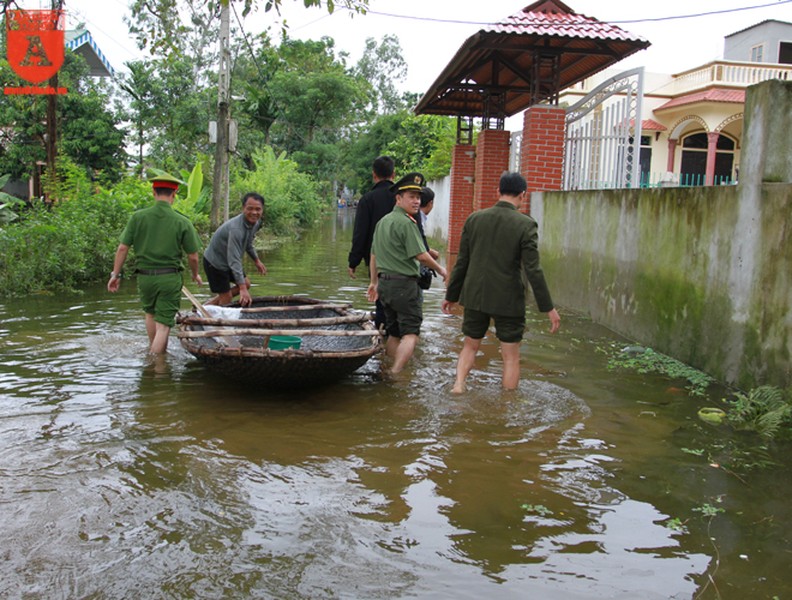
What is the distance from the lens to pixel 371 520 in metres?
3.68

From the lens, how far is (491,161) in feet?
51.4

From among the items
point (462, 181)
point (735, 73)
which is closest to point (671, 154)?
point (735, 73)

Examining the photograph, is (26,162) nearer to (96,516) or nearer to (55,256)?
(55,256)

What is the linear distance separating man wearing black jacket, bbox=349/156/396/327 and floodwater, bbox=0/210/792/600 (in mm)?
1290

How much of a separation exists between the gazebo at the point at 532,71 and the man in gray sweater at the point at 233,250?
4800mm

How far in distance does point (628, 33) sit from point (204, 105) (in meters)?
24.6

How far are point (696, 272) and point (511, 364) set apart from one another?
2275 mm

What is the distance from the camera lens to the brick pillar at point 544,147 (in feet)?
36.9

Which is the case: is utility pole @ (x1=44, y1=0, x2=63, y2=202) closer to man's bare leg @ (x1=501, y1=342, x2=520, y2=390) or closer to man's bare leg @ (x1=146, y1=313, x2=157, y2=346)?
man's bare leg @ (x1=146, y1=313, x2=157, y2=346)

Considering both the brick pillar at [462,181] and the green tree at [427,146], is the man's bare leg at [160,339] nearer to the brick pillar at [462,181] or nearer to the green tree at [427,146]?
the brick pillar at [462,181]

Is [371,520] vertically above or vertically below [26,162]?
below

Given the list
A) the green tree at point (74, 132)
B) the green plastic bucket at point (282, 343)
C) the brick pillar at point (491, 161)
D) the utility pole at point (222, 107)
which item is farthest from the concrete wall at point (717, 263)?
the green tree at point (74, 132)

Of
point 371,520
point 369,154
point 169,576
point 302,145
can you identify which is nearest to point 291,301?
point 371,520

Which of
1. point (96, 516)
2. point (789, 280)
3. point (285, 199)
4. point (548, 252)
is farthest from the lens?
point (285, 199)
